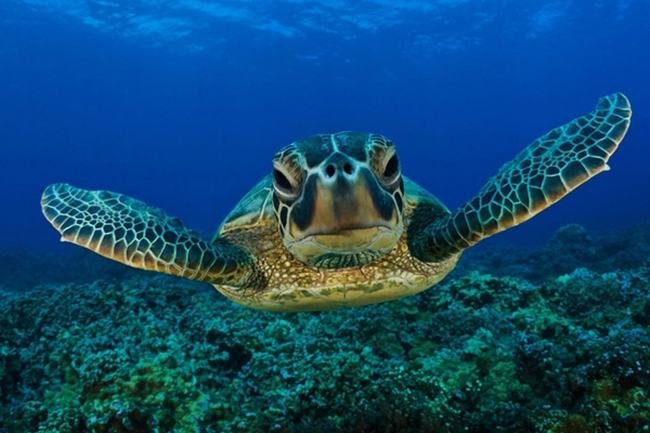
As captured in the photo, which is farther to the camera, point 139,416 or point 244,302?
point 244,302

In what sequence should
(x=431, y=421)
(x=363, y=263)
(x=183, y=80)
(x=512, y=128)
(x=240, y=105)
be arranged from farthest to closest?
(x=512, y=128) < (x=240, y=105) < (x=183, y=80) < (x=363, y=263) < (x=431, y=421)

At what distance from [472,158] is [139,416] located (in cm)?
12623

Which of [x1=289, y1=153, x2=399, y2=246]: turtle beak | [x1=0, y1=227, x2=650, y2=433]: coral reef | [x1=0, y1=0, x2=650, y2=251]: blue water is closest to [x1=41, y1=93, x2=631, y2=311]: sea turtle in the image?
[x1=289, y1=153, x2=399, y2=246]: turtle beak

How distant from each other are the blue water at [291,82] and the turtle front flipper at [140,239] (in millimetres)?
28795

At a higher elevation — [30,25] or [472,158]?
[472,158]

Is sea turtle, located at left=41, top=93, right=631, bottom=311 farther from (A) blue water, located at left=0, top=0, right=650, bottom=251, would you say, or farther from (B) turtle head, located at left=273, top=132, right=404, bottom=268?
(A) blue water, located at left=0, top=0, right=650, bottom=251

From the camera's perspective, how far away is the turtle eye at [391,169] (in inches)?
107

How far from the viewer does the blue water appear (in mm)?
35781

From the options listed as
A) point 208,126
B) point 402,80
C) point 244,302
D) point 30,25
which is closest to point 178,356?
point 244,302

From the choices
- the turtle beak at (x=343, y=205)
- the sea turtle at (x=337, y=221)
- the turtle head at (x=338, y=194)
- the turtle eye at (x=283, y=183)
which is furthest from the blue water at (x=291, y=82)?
the turtle beak at (x=343, y=205)

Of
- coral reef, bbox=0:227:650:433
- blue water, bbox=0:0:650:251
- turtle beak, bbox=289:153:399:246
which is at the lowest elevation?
coral reef, bbox=0:227:650:433

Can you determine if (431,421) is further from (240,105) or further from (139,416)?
(240,105)

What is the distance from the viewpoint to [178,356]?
13.1ft

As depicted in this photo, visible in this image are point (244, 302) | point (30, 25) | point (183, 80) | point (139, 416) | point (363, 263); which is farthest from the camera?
point (183, 80)
